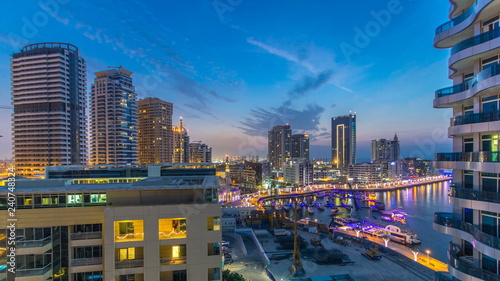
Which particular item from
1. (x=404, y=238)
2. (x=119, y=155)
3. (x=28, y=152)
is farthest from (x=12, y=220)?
(x=119, y=155)

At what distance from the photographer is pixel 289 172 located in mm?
86062

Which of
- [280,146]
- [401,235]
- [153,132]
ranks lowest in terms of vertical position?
[401,235]

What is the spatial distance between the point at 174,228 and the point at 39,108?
148 feet

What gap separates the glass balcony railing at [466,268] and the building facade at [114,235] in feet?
21.0

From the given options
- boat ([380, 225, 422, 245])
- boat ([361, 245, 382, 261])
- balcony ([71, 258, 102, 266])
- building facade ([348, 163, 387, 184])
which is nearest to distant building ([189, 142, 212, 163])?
building facade ([348, 163, 387, 184])

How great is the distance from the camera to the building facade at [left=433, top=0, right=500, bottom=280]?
5.51 metres

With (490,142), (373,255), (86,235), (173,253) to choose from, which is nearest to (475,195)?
(490,142)

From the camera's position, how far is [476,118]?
6023 millimetres

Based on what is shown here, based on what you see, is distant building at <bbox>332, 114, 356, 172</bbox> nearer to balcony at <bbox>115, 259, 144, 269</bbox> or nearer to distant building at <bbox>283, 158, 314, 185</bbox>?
distant building at <bbox>283, 158, 314, 185</bbox>

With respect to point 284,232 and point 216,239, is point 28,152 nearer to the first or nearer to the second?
point 284,232

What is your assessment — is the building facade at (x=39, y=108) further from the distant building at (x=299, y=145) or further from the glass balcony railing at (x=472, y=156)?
the distant building at (x=299, y=145)

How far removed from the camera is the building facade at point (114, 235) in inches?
274

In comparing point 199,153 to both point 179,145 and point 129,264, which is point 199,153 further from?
point 129,264

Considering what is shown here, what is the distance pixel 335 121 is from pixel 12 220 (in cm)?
17105
